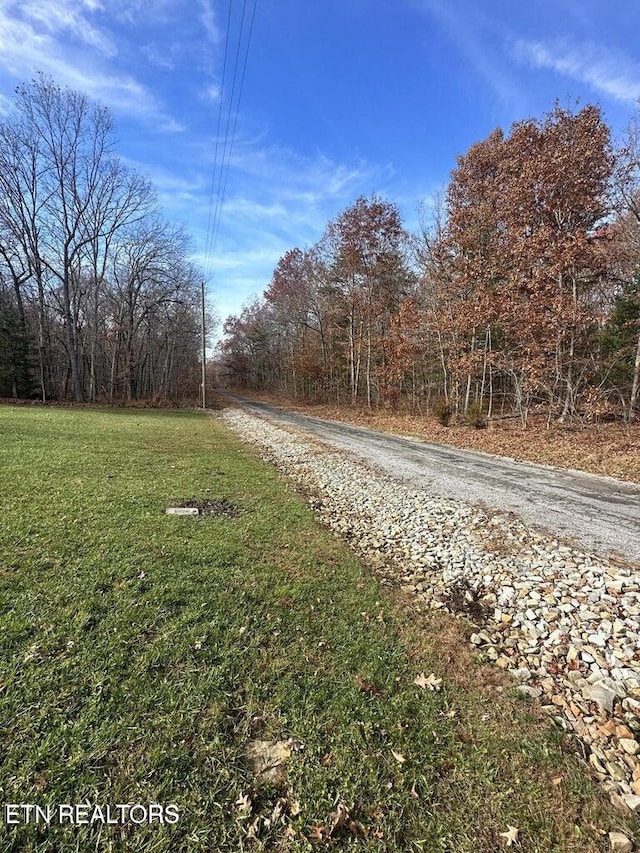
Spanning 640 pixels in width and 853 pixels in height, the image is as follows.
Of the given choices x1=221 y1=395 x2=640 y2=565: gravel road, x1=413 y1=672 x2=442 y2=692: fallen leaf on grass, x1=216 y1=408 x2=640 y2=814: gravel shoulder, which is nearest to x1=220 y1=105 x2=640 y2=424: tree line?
x1=221 y1=395 x2=640 y2=565: gravel road

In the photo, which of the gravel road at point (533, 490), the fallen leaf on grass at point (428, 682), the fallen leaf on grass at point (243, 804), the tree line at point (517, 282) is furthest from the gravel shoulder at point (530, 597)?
the tree line at point (517, 282)

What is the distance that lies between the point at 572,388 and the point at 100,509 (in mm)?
13601

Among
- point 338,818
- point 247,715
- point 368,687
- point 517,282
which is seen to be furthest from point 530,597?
point 517,282

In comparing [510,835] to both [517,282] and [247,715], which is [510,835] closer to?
[247,715]

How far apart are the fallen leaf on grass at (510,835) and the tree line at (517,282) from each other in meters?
12.4

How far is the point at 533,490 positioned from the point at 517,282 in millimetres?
9139

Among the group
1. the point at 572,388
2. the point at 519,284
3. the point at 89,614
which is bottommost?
the point at 89,614

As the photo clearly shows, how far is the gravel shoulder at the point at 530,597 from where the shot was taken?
2.41 metres

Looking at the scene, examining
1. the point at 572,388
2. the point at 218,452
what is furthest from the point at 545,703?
the point at 572,388

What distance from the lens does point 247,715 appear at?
2.27m

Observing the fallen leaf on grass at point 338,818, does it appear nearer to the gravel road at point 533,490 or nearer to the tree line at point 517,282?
the gravel road at point 533,490

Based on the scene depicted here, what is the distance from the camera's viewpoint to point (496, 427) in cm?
1455

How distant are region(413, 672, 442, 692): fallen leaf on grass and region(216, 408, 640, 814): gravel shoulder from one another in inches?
21.9

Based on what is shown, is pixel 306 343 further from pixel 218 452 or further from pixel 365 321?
pixel 218 452
